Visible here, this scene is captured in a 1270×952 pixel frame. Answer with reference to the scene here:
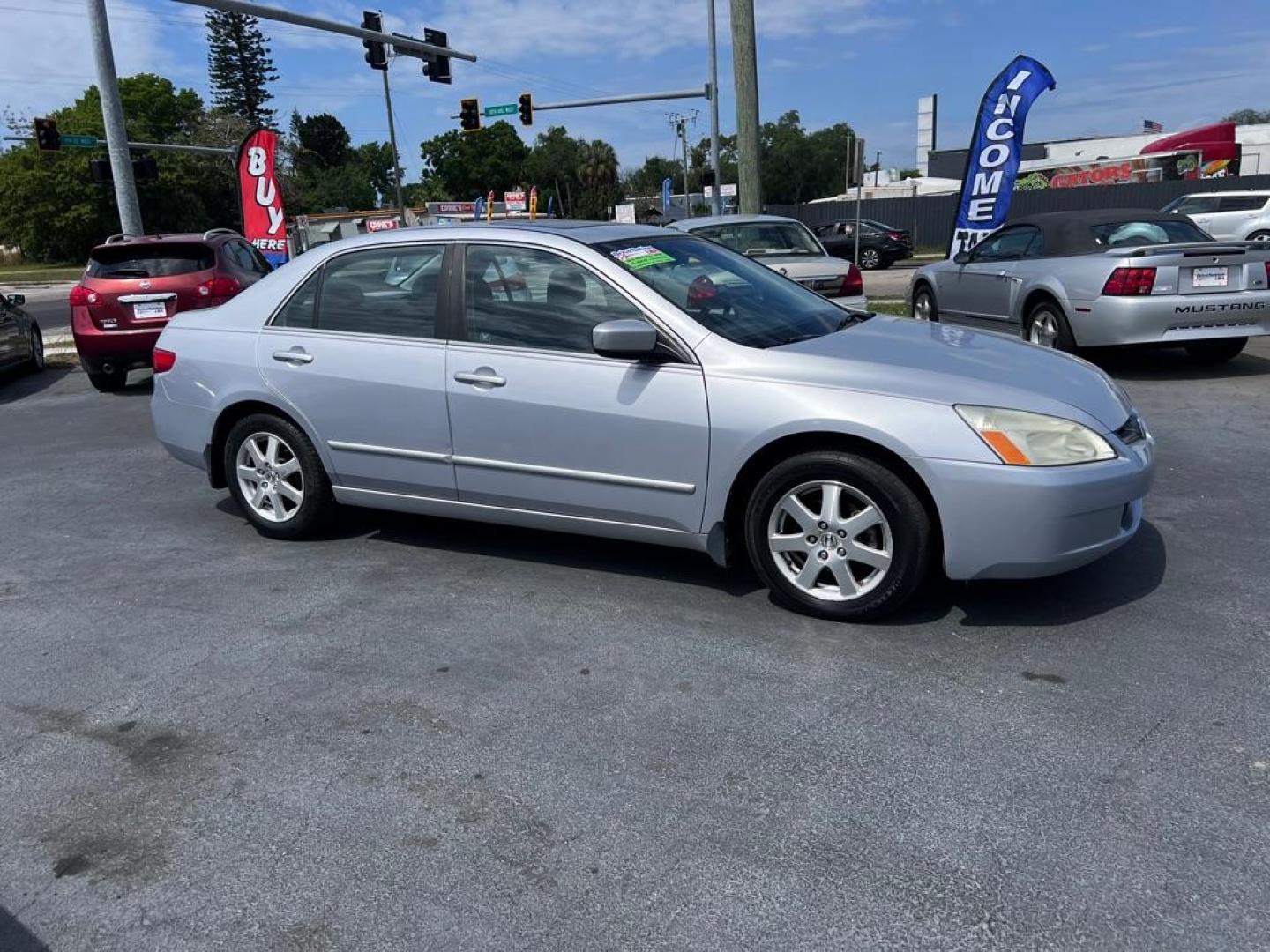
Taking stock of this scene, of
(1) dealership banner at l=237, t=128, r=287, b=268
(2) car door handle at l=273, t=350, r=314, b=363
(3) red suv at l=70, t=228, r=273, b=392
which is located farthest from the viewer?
(1) dealership banner at l=237, t=128, r=287, b=268

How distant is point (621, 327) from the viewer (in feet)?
13.8

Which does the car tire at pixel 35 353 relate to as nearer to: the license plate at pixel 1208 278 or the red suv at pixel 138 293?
the red suv at pixel 138 293

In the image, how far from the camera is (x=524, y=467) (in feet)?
15.2

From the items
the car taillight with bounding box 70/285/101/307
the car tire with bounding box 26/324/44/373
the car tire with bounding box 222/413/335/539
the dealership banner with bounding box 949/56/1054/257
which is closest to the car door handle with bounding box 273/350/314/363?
the car tire with bounding box 222/413/335/539

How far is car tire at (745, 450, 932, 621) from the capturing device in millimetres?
3947

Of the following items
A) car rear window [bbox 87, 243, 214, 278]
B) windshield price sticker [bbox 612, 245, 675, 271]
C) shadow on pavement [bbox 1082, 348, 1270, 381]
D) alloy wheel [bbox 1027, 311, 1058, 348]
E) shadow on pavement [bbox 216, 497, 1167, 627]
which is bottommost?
shadow on pavement [bbox 216, 497, 1167, 627]

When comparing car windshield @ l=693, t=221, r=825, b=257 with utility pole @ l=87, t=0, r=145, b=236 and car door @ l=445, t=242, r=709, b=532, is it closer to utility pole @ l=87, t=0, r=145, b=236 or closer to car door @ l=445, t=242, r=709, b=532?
car door @ l=445, t=242, r=709, b=532

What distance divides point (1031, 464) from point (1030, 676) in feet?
2.46

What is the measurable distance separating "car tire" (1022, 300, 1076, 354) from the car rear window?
809cm

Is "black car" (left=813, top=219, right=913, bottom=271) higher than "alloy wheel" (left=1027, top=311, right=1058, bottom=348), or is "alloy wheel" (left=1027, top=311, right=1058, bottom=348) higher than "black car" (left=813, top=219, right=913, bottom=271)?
"black car" (left=813, top=219, right=913, bottom=271)

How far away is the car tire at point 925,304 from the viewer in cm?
1130

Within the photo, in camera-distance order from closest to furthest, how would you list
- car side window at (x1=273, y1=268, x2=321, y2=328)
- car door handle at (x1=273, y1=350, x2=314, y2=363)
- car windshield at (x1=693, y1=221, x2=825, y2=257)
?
car door handle at (x1=273, y1=350, x2=314, y2=363) → car side window at (x1=273, y1=268, x2=321, y2=328) → car windshield at (x1=693, y1=221, x2=825, y2=257)

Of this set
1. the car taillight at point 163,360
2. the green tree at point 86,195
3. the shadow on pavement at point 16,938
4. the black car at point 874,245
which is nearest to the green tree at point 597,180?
the green tree at point 86,195

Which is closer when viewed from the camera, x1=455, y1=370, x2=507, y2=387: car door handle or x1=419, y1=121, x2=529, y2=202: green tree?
x1=455, y1=370, x2=507, y2=387: car door handle
